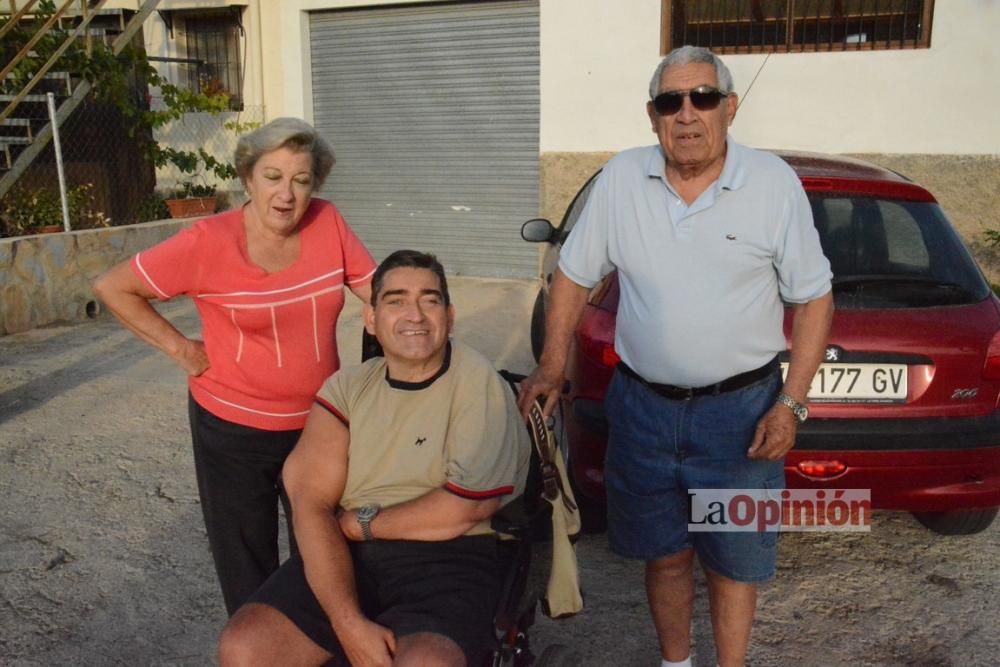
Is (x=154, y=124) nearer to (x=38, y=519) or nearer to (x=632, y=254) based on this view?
(x=38, y=519)

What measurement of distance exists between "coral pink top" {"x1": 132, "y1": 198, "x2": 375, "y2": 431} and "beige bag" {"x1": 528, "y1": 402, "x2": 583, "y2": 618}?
653mm

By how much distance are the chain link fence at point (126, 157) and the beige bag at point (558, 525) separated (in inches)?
351

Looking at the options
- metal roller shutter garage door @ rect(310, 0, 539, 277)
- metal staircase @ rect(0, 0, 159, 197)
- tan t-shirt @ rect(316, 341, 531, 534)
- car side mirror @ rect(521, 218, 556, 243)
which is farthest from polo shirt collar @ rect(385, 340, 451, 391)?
metal roller shutter garage door @ rect(310, 0, 539, 277)

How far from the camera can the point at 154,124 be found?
32.9 feet

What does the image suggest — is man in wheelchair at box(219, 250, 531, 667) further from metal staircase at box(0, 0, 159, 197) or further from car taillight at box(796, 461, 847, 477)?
metal staircase at box(0, 0, 159, 197)

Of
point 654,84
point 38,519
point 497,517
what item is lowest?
point 38,519

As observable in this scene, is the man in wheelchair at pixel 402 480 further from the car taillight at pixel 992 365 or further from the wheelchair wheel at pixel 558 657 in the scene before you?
the car taillight at pixel 992 365

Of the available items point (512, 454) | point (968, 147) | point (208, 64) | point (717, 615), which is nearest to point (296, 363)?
point (512, 454)

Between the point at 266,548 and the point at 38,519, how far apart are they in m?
1.91

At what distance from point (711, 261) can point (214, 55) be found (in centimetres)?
1022

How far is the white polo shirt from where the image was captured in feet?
7.45

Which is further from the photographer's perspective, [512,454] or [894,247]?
[894,247]

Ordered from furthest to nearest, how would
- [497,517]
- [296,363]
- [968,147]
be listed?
1. [968,147]
2. [296,363]
3. [497,517]

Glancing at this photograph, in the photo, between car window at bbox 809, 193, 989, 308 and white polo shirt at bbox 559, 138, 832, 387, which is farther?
car window at bbox 809, 193, 989, 308
